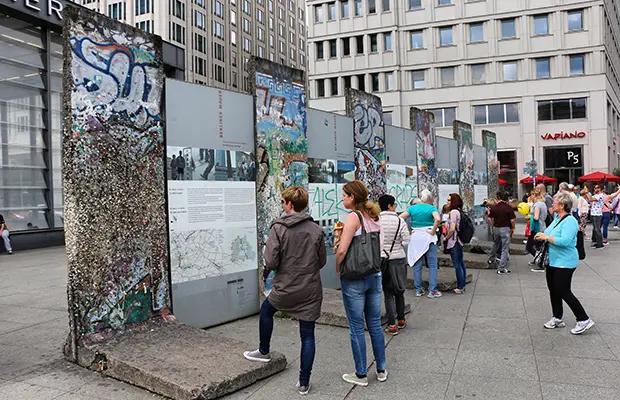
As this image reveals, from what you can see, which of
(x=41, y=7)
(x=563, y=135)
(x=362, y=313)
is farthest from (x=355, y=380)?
(x=563, y=135)

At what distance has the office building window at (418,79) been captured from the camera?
44438 millimetres

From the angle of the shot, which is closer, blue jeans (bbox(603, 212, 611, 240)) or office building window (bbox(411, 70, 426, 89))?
blue jeans (bbox(603, 212, 611, 240))

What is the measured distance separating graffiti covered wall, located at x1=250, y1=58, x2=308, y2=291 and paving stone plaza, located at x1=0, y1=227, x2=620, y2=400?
1.68 meters

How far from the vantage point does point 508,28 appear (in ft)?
137

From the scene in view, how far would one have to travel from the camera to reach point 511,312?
714 centimetres

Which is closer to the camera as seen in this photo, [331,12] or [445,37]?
[445,37]

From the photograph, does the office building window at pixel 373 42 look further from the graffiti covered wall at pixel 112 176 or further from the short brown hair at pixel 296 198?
the short brown hair at pixel 296 198

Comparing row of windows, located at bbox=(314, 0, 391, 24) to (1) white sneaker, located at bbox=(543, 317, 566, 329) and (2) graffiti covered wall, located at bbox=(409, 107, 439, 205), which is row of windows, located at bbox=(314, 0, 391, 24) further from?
(1) white sneaker, located at bbox=(543, 317, 566, 329)

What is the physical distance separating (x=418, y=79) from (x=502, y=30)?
758 centimetres

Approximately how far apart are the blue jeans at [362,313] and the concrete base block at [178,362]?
0.85m

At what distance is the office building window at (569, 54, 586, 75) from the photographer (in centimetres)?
4003

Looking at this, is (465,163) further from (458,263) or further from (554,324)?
(554,324)

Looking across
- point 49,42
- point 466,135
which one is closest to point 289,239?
point 466,135

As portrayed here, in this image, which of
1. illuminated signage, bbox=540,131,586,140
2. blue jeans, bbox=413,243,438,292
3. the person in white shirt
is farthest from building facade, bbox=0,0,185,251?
illuminated signage, bbox=540,131,586,140
